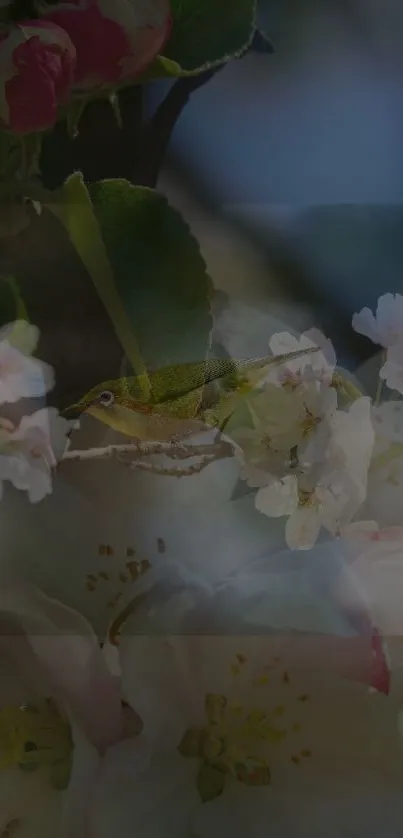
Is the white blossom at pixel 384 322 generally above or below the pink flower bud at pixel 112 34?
below

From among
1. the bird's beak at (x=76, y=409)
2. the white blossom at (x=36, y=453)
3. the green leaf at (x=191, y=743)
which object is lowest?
the green leaf at (x=191, y=743)

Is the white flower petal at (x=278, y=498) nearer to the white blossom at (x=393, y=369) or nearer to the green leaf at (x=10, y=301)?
the white blossom at (x=393, y=369)

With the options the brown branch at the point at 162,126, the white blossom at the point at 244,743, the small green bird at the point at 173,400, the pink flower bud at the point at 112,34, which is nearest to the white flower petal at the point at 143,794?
the white blossom at the point at 244,743

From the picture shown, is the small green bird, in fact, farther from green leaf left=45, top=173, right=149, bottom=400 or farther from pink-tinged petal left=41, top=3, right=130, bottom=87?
pink-tinged petal left=41, top=3, right=130, bottom=87

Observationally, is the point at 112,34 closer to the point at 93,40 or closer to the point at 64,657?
the point at 93,40

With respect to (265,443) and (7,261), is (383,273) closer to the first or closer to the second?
(265,443)

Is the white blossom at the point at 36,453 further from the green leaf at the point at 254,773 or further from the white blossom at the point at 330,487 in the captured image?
the green leaf at the point at 254,773

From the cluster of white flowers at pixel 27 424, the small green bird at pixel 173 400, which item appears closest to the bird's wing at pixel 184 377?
the small green bird at pixel 173 400

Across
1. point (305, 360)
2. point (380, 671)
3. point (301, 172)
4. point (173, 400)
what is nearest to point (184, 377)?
point (173, 400)
